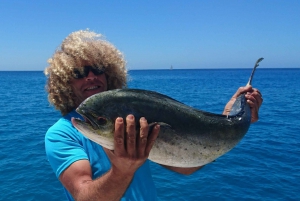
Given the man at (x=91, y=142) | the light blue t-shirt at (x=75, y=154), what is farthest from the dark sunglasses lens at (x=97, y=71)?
the light blue t-shirt at (x=75, y=154)

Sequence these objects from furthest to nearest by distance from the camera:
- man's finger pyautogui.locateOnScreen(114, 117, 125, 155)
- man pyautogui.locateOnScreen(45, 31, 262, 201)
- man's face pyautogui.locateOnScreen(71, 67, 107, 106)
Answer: man's face pyautogui.locateOnScreen(71, 67, 107, 106), man pyautogui.locateOnScreen(45, 31, 262, 201), man's finger pyautogui.locateOnScreen(114, 117, 125, 155)

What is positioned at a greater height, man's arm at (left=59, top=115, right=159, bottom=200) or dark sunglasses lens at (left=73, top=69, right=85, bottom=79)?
dark sunglasses lens at (left=73, top=69, right=85, bottom=79)

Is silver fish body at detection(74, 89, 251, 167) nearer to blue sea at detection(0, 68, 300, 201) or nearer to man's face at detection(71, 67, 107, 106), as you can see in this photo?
man's face at detection(71, 67, 107, 106)

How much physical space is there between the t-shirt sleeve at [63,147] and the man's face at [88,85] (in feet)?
1.52

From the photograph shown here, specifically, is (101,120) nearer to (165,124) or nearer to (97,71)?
(165,124)

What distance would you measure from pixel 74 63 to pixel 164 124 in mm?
1607

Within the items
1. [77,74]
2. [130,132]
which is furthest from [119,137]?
[77,74]

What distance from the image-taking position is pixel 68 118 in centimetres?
334

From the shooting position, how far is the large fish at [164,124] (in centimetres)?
249

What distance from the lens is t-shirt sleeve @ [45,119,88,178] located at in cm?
289

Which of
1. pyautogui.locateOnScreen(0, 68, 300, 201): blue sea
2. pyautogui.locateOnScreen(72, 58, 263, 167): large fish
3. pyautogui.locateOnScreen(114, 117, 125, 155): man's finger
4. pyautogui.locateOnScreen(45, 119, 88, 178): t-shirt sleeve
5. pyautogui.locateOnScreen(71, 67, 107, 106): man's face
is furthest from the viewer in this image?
A: pyautogui.locateOnScreen(0, 68, 300, 201): blue sea

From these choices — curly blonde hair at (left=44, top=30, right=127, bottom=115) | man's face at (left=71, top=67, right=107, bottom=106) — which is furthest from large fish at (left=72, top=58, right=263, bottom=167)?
curly blonde hair at (left=44, top=30, right=127, bottom=115)

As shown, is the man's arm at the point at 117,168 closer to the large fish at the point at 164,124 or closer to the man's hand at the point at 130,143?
the man's hand at the point at 130,143

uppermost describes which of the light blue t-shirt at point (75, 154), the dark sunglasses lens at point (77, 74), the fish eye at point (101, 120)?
the dark sunglasses lens at point (77, 74)
